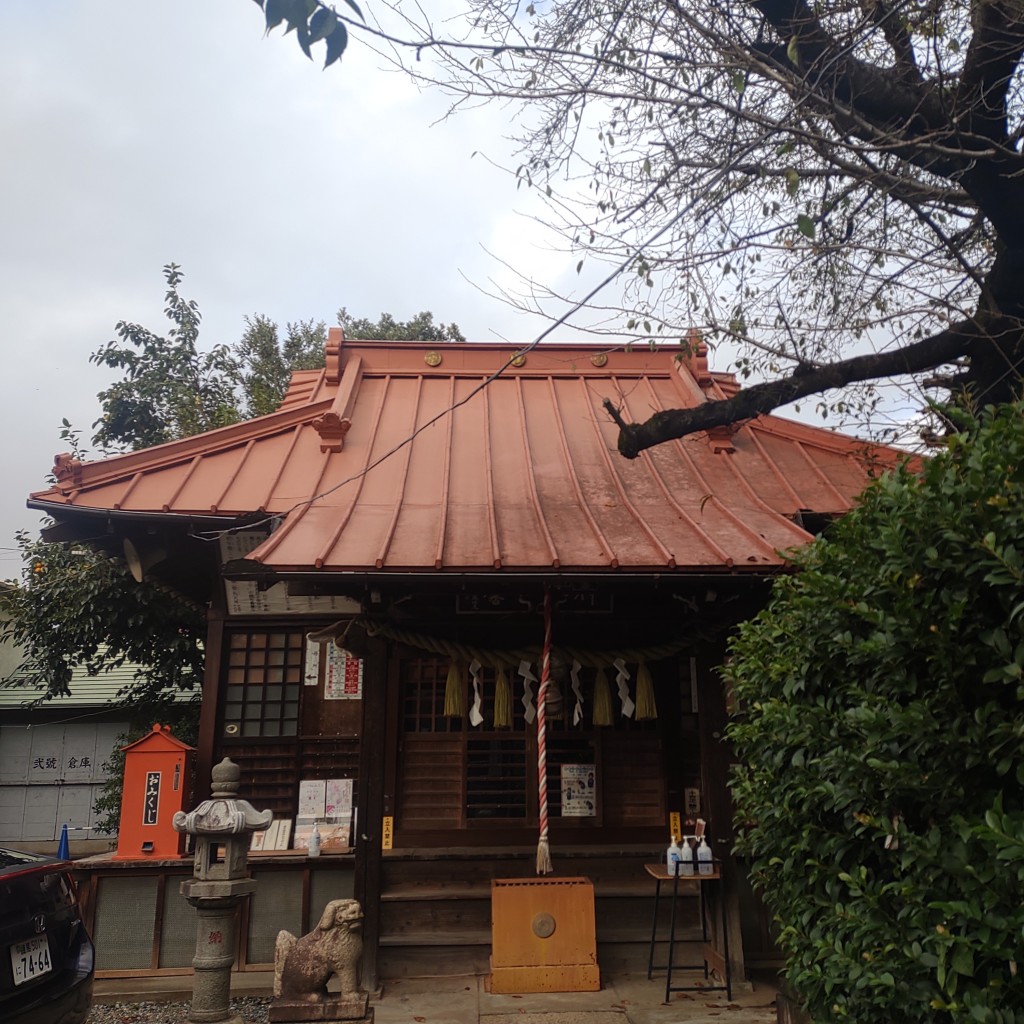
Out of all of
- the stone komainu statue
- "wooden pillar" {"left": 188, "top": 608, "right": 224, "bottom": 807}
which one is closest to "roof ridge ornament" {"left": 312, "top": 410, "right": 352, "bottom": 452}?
"wooden pillar" {"left": 188, "top": 608, "right": 224, "bottom": 807}

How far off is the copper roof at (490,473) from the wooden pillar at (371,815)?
141cm

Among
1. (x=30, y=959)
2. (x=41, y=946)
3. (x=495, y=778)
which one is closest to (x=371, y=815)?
(x=495, y=778)

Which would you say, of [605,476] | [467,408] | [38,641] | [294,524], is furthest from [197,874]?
[38,641]

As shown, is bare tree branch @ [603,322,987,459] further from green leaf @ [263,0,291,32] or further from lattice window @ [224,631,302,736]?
green leaf @ [263,0,291,32]

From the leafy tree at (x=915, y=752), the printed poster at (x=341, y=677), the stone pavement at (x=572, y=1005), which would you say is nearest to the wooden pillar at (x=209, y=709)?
the printed poster at (x=341, y=677)

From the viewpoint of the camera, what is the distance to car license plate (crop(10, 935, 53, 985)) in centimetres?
434

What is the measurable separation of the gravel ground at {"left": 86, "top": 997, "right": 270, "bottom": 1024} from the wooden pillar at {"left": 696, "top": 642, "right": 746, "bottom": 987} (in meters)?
3.92

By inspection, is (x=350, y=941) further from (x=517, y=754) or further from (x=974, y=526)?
(x=974, y=526)

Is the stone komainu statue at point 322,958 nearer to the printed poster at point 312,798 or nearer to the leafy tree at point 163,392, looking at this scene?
the printed poster at point 312,798

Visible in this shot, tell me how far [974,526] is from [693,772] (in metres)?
5.91

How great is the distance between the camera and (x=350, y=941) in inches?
248

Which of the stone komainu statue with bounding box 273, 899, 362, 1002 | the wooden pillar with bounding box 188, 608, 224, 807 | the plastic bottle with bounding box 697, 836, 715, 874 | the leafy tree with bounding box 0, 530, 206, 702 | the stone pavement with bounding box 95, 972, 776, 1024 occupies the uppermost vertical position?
the leafy tree with bounding box 0, 530, 206, 702

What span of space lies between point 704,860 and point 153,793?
202 inches

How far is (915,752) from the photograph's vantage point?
2.83m
